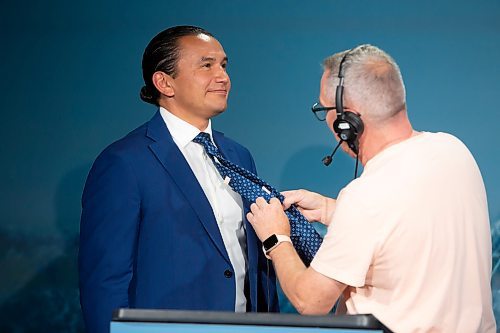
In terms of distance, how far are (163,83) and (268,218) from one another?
2.07 ft

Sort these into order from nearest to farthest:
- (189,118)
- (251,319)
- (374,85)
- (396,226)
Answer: (251,319), (396,226), (374,85), (189,118)

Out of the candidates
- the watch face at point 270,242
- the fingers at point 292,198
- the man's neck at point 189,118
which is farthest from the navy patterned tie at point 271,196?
the watch face at point 270,242

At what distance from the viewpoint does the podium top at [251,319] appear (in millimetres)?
1840

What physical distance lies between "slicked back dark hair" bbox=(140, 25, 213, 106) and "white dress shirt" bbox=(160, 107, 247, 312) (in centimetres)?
10

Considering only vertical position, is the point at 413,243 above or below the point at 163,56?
below

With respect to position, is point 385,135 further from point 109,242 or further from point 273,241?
point 109,242

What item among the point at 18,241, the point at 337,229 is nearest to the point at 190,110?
the point at 337,229

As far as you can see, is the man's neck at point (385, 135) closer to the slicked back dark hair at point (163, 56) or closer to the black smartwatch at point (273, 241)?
the black smartwatch at point (273, 241)

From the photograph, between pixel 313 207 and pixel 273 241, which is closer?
pixel 273 241

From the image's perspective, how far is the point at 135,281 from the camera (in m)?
2.77

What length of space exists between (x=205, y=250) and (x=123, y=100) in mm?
1264

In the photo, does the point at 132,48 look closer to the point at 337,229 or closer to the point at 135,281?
the point at 135,281

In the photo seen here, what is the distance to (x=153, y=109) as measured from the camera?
12.8 feet

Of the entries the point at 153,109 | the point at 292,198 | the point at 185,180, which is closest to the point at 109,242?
the point at 185,180
